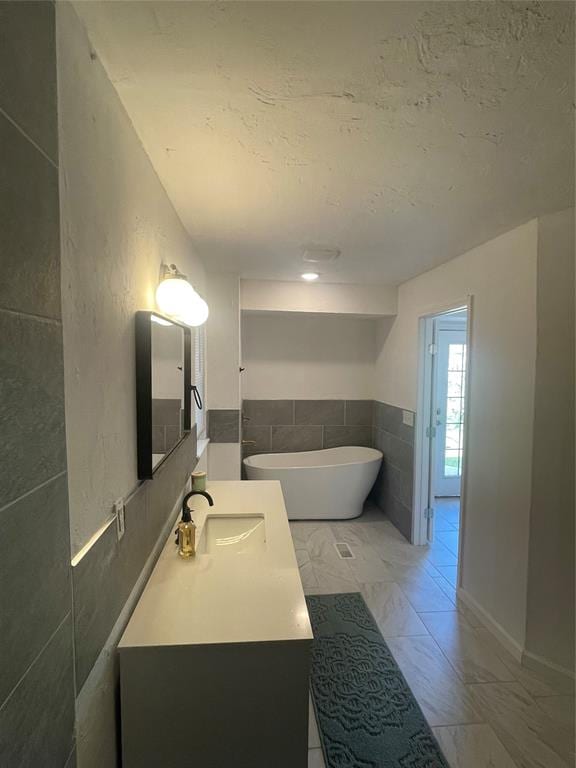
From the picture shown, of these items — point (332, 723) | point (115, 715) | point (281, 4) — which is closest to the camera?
point (281, 4)

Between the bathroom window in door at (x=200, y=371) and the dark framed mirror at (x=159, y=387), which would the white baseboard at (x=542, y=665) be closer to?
the dark framed mirror at (x=159, y=387)

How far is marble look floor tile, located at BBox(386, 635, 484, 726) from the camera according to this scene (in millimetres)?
1545

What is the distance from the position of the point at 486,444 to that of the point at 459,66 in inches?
72.5

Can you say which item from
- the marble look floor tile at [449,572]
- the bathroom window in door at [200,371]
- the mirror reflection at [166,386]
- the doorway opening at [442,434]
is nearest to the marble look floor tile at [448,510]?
the doorway opening at [442,434]

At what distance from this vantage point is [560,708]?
1.60 m

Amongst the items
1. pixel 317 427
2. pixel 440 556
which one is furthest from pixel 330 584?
pixel 317 427

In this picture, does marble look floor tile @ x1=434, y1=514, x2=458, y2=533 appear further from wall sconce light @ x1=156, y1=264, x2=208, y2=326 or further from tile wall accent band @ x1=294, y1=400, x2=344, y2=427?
wall sconce light @ x1=156, y1=264, x2=208, y2=326

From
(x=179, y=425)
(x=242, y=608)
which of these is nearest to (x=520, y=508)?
(x=242, y=608)

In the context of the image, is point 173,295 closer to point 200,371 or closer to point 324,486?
point 200,371

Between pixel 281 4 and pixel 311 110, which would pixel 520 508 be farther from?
pixel 281 4

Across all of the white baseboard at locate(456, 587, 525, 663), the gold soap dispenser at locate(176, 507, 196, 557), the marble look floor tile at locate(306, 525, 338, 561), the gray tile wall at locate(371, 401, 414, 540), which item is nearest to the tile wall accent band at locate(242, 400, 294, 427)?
the gray tile wall at locate(371, 401, 414, 540)

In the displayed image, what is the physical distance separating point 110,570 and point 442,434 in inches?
156

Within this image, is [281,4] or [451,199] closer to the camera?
[281,4]

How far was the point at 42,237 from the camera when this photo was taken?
592 millimetres
